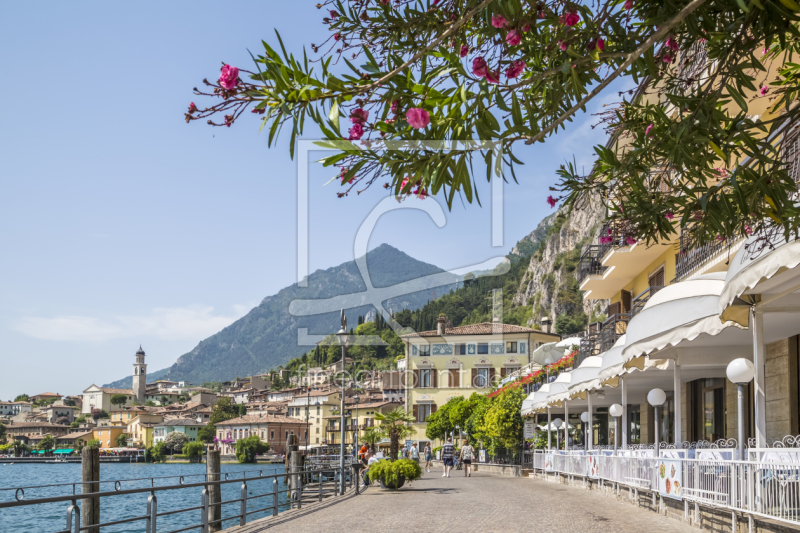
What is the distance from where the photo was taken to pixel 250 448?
120m

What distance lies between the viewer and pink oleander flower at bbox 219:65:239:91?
12.3 feet

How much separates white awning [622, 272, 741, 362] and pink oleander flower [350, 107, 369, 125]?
22.9ft

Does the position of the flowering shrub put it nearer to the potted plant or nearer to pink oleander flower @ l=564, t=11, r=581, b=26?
pink oleander flower @ l=564, t=11, r=581, b=26

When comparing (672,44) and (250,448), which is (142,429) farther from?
(672,44)

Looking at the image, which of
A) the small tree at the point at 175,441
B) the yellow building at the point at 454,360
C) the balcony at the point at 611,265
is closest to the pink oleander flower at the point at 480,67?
the balcony at the point at 611,265

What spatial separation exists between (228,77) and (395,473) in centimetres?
1795

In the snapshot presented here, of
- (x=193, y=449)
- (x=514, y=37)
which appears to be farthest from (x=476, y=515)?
(x=193, y=449)

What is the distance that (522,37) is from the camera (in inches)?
176

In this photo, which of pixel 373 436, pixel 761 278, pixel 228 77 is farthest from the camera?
pixel 373 436

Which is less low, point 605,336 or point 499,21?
point 499,21

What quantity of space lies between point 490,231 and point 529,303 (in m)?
144

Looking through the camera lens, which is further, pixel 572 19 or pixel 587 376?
pixel 587 376

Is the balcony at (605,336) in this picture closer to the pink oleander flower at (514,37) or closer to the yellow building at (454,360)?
the pink oleander flower at (514,37)

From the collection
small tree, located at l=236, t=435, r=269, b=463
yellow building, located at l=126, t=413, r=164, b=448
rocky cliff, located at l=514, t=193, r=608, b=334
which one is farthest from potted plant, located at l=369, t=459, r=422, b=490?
yellow building, located at l=126, t=413, r=164, b=448
